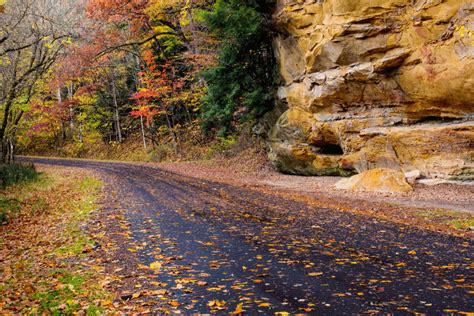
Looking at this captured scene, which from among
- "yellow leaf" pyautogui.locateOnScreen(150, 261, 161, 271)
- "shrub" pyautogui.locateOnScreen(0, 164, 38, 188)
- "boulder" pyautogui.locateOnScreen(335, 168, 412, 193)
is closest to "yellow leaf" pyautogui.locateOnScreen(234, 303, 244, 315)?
"yellow leaf" pyautogui.locateOnScreen(150, 261, 161, 271)

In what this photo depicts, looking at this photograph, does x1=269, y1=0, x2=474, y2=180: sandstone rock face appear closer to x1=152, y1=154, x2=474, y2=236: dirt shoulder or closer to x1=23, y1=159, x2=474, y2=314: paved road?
x1=152, y1=154, x2=474, y2=236: dirt shoulder

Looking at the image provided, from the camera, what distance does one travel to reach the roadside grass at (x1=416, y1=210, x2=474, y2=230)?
361 inches

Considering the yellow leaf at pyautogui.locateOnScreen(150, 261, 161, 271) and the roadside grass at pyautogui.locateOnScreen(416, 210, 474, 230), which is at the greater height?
the yellow leaf at pyautogui.locateOnScreen(150, 261, 161, 271)

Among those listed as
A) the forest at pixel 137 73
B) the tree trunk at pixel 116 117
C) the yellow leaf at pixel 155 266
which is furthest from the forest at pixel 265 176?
the tree trunk at pixel 116 117

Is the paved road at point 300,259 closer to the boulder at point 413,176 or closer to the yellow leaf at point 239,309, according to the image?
the yellow leaf at point 239,309

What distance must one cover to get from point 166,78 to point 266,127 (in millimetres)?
10836

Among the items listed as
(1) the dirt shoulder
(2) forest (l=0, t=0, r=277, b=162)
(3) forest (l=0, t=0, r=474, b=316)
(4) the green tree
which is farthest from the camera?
(4) the green tree

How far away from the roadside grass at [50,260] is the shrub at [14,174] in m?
4.10

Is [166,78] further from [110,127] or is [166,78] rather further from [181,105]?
[110,127]

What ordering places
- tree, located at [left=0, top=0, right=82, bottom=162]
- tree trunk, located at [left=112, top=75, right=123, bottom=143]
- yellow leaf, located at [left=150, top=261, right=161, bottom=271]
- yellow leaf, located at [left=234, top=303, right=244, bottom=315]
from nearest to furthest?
yellow leaf, located at [left=234, top=303, right=244, bottom=315] → yellow leaf, located at [left=150, top=261, right=161, bottom=271] → tree, located at [left=0, top=0, right=82, bottom=162] → tree trunk, located at [left=112, top=75, right=123, bottom=143]

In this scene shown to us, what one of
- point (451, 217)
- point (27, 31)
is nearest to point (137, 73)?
point (27, 31)

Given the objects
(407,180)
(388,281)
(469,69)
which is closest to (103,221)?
(388,281)

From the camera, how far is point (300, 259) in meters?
6.81

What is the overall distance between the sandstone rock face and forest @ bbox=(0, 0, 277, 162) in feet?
8.92
